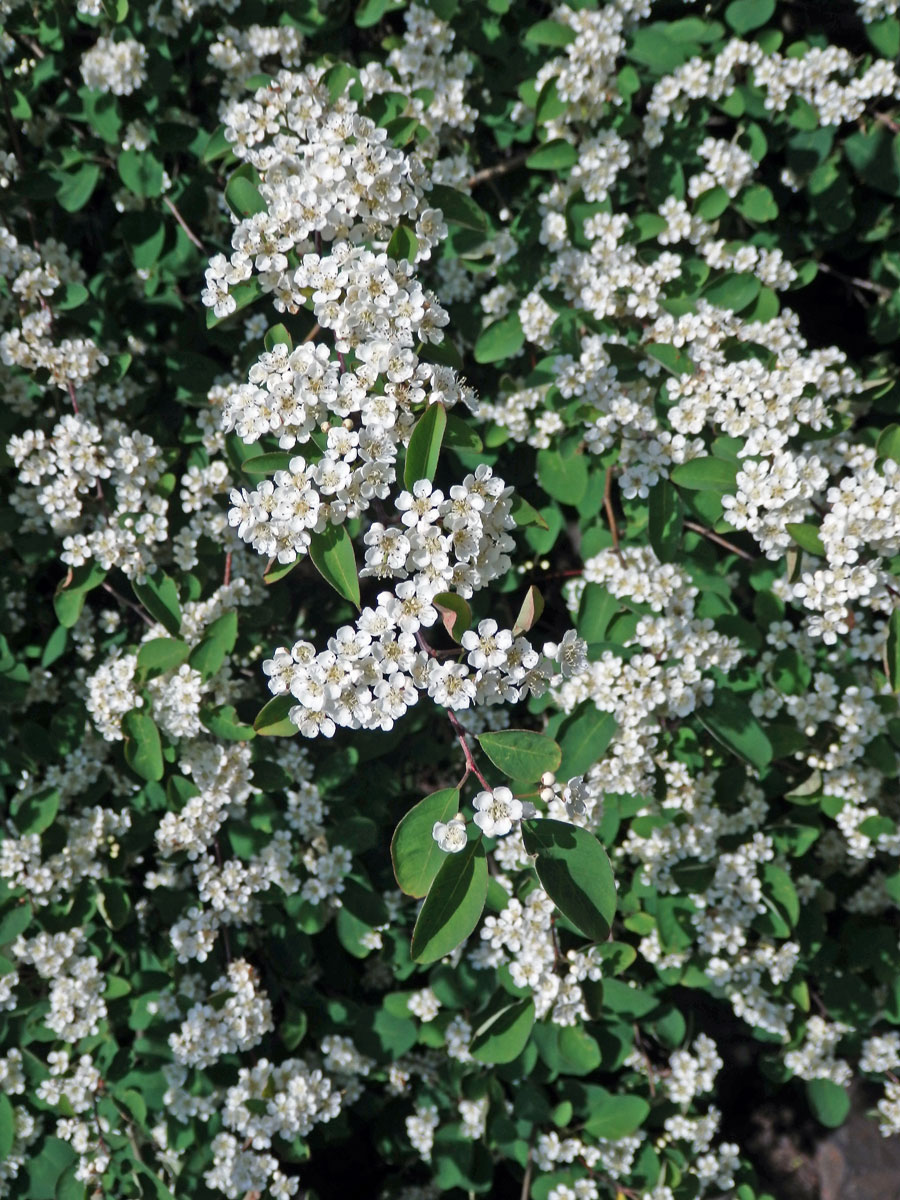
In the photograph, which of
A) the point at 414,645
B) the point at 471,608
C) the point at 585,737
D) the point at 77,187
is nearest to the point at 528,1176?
the point at 585,737

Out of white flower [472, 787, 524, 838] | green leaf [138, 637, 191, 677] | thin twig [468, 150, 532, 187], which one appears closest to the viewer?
white flower [472, 787, 524, 838]

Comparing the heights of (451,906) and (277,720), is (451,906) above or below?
below

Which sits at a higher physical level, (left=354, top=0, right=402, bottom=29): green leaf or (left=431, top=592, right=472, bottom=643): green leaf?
(left=354, top=0, right=402, bottom=29): green leaf

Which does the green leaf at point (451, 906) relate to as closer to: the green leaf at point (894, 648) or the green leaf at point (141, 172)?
the green leaf at point (894, 648)

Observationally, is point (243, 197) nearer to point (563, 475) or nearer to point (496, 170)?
point (496, 170)

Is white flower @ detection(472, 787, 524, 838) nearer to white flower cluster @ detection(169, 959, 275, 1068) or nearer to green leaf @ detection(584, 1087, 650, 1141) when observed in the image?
white flower cluster @ detection(169, 959, 275, 1068)

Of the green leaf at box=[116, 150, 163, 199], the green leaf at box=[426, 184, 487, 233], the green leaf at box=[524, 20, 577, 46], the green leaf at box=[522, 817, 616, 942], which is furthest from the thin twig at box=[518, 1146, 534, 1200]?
the green leaf at box=[524, 20, 577, 46]

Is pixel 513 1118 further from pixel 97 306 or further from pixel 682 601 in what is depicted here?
pixel 97 306

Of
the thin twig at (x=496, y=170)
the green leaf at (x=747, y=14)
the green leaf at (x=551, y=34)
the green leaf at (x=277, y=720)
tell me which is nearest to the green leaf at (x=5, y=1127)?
the green leaf at (x=277, y=720)
